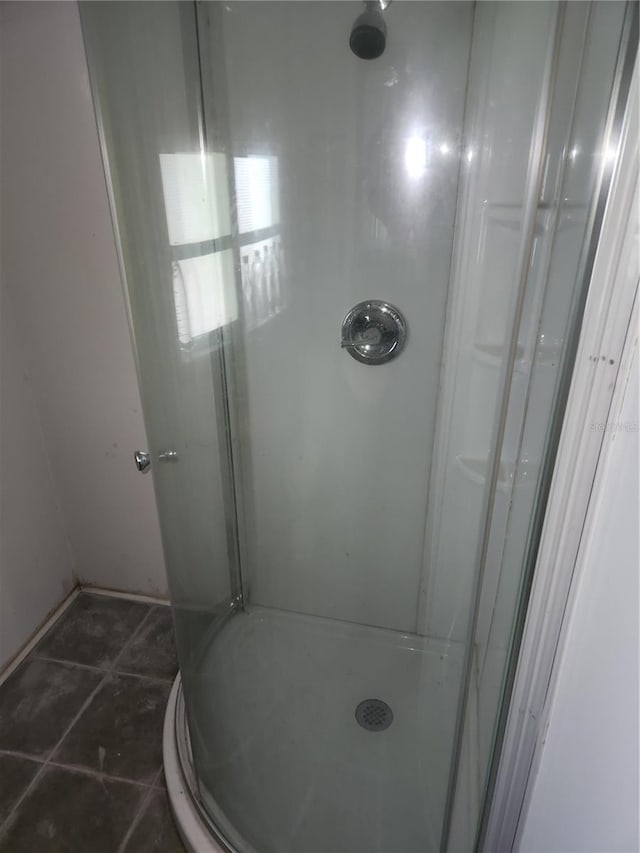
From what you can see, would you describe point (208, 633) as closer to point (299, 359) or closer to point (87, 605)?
point (87, 605)

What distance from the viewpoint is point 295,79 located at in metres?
1.03

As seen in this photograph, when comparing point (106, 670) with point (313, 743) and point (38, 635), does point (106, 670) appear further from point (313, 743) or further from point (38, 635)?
point (313, 743)

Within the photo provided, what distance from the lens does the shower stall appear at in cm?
76

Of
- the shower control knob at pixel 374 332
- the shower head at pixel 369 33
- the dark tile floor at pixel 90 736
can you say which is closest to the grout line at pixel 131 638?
the dark tile floor at pixel 90 736

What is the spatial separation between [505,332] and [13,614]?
1679 mm

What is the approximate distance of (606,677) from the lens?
52cm

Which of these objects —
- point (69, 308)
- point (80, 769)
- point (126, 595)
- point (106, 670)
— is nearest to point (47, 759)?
point (80, 769)

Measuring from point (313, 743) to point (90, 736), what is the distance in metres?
0.64

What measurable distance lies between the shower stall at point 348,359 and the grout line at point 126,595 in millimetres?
470

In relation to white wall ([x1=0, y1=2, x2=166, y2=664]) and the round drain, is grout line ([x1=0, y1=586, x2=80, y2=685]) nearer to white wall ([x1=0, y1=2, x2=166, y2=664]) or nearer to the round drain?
white wall ([x1=0, y1=2, x2=166, y2=664])

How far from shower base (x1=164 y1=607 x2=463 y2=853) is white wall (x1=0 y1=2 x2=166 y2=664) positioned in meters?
0.61

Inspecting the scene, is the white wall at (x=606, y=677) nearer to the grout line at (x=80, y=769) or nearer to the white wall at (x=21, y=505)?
the grout line at (x=80, y=769)

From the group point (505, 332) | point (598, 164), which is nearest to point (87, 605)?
point (505, 332)

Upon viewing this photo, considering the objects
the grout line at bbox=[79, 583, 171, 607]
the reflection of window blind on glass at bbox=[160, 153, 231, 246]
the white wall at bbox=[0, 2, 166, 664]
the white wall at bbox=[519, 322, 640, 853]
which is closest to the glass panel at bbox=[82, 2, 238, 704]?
the reflection of window blind on glass at bbox=[160, 153, 231, 246]
